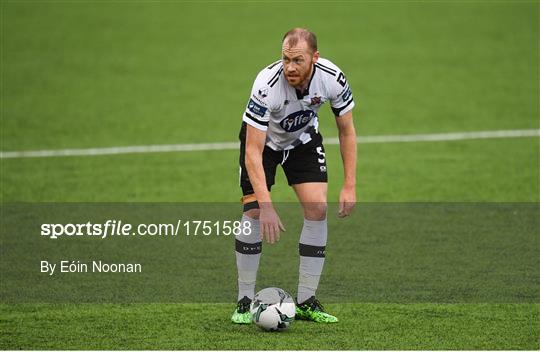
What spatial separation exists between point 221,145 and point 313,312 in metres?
9.22

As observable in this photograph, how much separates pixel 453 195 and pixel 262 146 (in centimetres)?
669

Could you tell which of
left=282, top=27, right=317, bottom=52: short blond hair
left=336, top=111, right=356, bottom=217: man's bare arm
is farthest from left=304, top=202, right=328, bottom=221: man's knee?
left=282, top=27, right=317, bottom=52: short blond hair

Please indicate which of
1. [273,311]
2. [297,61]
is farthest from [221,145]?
[297,61]

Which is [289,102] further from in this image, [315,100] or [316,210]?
[316,210]

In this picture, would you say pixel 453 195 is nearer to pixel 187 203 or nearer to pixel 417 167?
pixel 417 167

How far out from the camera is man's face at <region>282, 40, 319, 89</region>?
9148 mm

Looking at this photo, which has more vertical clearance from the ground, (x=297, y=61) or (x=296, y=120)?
(x=297, y=61)

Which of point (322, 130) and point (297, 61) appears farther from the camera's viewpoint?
point (322, 130)

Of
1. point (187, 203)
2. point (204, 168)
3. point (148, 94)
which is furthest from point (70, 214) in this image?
point (148, 94)

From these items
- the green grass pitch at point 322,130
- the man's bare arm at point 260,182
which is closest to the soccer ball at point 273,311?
the green grass pitch at point 322,130

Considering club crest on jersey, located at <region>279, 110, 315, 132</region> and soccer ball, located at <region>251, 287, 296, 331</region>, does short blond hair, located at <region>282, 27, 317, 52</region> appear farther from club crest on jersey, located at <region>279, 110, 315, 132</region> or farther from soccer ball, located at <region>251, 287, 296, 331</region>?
soccer ball, located at <region>251, 287, 296, 331</region>

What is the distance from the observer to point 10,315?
33.3 feet

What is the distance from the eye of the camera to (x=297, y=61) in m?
9.20

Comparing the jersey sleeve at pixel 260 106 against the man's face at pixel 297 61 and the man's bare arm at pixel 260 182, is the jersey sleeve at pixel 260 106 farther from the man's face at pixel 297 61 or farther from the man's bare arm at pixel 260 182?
the man's face at pixel 297 61
